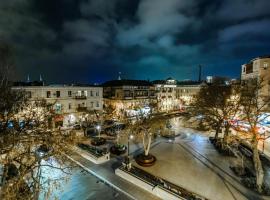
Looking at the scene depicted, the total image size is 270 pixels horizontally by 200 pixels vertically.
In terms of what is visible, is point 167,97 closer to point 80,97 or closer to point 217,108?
point 80,97

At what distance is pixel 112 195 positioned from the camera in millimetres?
13750

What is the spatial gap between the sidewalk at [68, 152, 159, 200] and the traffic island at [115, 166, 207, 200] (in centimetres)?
37

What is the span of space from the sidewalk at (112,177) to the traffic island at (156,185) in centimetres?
37

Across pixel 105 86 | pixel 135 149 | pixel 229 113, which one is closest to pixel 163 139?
pixel 135 149

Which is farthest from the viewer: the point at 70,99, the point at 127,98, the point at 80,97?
the point at 127,98

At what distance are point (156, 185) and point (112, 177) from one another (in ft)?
14.9

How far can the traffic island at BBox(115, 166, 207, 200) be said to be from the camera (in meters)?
12.7

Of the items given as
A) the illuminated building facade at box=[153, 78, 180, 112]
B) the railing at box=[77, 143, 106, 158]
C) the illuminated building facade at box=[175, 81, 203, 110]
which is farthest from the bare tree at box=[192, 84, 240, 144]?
the illuminated building facade at box=[175, 81, 203, 110]

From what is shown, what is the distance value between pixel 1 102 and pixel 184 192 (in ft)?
47.4

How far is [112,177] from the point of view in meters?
16.3

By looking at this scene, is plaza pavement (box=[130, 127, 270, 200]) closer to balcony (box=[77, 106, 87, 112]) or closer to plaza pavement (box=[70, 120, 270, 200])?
plaza pavement (box=[70, 120, 270, 200])

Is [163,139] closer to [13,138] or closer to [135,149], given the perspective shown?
[135,149]

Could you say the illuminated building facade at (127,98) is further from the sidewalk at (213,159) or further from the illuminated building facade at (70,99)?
the sidewalk at (213,159)

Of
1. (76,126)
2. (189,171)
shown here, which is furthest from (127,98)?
(189,171)
